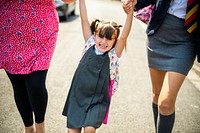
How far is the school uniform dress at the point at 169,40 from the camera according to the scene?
90.1 inches

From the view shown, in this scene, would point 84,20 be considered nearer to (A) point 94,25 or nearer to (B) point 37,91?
(A) point 94,25

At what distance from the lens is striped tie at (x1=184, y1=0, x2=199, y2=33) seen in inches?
86.5

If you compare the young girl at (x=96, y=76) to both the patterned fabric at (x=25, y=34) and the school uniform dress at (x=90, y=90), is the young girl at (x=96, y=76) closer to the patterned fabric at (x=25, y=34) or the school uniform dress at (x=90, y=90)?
the school uniform dress at (x=90, y=90)

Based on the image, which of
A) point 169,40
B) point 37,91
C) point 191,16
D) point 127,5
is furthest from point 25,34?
point 191,16

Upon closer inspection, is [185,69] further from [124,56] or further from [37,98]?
[124,56]

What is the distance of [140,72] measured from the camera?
5.61 meters

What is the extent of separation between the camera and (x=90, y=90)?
2.25 metres

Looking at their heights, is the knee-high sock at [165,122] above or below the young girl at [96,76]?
below

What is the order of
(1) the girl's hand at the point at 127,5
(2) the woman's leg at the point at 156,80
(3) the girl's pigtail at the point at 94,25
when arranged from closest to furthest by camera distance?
(1) the girl's hand at the point at 127,5
(3) the girl's pigtail at the point at 94,25
(2) the woman's leg at the point at 156,80

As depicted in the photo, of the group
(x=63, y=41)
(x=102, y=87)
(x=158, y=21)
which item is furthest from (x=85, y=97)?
(x=63, y=41)

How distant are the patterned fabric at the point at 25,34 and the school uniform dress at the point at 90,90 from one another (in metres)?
0.35

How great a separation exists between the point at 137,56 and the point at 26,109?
459 cm

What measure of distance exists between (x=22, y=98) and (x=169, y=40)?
133 cm

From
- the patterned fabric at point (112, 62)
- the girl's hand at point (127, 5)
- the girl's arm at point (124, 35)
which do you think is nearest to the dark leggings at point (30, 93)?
the patterned fabric at point (112, 62)
